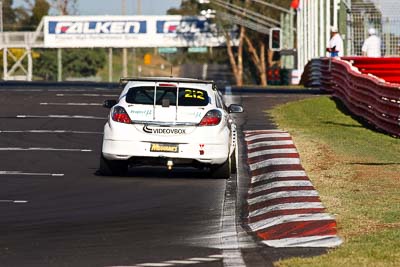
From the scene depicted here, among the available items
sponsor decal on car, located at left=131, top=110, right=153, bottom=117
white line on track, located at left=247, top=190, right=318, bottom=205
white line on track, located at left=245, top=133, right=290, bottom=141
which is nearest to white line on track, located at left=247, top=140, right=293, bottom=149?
white line on track, located at left=245, top=133, right=290, bottom=141

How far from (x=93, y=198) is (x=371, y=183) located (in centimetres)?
332

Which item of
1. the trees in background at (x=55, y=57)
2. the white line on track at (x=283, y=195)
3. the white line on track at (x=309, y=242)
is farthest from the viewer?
the trees in background at (x=55, y=57)

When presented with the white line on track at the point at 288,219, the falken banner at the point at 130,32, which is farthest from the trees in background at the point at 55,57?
the white line on track at the point at 288,219

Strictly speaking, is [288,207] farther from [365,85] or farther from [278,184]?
[365,85]

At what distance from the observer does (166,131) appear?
17109 millimetres

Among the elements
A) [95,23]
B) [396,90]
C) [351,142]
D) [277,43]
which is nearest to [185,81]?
[351,142]

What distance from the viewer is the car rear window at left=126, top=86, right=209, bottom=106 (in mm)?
17391

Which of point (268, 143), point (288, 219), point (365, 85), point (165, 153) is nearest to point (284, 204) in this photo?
point (288, 219)

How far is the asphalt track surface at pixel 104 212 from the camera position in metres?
10.6

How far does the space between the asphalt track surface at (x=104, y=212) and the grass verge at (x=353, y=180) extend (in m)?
0.59

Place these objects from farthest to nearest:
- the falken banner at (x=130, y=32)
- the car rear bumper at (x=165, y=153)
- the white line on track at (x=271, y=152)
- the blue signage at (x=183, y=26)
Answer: the falken banner at (x=130, y=32) < the blue signage at (x=183, y=26) < the white line on track at (x=271, y=152) < the car rear bumper at (x=165, y=153)

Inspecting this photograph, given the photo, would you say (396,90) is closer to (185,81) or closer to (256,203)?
(185,81)

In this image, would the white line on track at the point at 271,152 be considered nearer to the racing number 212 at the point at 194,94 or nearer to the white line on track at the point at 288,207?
the racing number 212 at the point at 194,94

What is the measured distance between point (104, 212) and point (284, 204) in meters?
1.90
